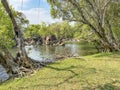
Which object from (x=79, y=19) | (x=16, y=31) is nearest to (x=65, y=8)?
(x=79, y=19)

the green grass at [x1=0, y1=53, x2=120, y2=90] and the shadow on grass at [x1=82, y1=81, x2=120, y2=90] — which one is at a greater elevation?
the green grass at [x1=0, y1=53, x2=120, y2=90]

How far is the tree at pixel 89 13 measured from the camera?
71.3ft

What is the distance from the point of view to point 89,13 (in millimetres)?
23516

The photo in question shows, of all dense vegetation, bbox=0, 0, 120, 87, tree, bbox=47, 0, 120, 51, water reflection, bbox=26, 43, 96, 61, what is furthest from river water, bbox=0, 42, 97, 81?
tree, bbox=47, 0, 120, 51

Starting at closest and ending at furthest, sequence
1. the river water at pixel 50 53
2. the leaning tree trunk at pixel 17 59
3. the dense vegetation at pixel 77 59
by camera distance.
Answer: the dense vegetation at pixel 77 59 < the leaning tree trunk at pixel 17 59 < the river water at pixel 50 53

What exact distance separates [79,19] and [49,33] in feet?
223

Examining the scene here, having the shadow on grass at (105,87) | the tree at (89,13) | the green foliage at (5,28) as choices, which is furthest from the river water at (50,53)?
the shadow on grass at (105,87)

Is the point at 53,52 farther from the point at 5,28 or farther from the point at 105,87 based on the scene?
the point at 105,87

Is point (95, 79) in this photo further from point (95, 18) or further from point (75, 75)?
point (95, 18)

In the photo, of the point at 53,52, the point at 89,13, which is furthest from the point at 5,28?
the point at 53,52

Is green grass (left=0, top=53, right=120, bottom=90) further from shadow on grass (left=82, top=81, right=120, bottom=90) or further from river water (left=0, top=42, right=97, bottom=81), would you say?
river water (left=0, top=42, right=97, bottom=81)

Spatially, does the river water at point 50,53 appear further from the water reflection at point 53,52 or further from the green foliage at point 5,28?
the green foliage at point 5,28

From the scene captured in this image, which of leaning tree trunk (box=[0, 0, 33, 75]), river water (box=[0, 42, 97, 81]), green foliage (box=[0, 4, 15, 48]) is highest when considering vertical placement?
green foliage (box=[0, 4, 15, 48])

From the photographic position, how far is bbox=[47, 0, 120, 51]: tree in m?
21.7
